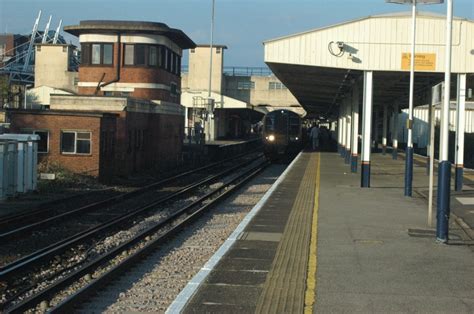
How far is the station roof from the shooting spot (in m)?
41.0

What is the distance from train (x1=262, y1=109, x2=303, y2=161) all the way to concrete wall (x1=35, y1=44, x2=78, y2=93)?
122 feet

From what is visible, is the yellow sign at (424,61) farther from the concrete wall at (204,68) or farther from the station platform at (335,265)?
the concrete wall at (204,68)

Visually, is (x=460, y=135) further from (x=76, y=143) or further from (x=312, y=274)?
(x=76, y=143)

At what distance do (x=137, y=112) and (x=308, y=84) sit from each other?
8.55 meters

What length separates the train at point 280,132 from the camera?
3962 cm

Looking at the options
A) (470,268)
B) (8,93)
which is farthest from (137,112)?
(8,93)

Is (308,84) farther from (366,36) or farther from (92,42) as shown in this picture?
(92,42)

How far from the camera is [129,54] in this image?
41.8 m

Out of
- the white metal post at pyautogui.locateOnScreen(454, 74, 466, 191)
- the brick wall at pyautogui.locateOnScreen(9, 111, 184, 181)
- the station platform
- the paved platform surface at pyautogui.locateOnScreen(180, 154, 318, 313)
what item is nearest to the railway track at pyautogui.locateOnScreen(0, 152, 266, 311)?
the station platform

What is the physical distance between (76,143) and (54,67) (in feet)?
158

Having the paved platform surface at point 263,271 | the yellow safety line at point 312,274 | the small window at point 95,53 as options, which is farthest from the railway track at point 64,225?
the small window at point 95,53

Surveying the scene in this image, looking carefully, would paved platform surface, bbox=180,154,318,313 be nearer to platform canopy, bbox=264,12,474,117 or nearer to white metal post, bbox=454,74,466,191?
white metal post, bbox=454,74,466,191

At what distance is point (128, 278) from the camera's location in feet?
31.1

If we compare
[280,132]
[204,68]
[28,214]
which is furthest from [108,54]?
[204,68]
